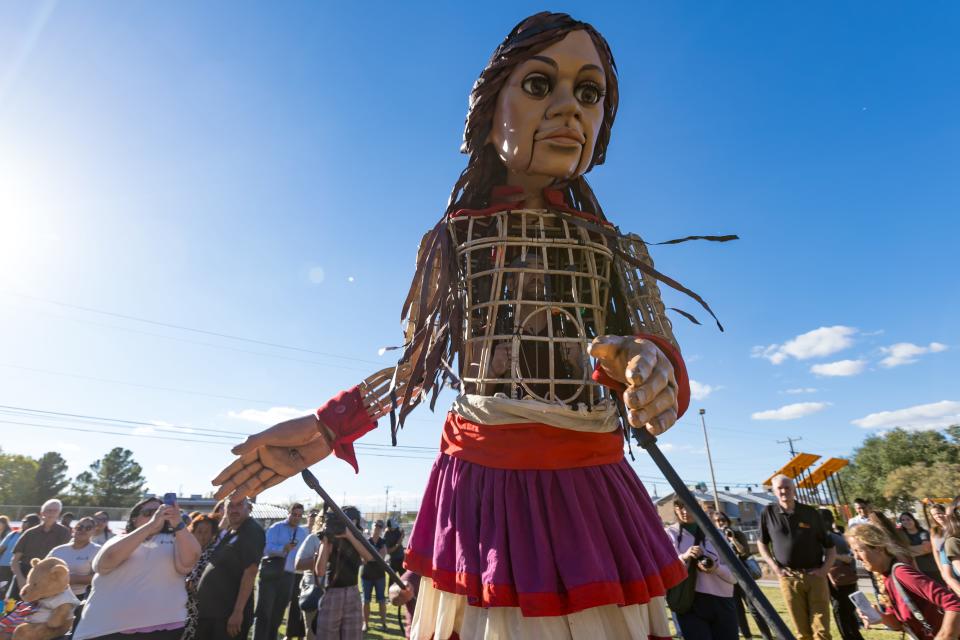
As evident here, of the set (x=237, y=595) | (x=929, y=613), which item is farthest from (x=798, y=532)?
(x=237, y=595)

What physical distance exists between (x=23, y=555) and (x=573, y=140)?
7.92m

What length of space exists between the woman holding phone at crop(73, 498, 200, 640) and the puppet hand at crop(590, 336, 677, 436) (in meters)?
3.90

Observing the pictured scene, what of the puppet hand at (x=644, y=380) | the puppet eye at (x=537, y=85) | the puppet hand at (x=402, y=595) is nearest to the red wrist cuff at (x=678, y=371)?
the puppet hand at (x=644, y=380)

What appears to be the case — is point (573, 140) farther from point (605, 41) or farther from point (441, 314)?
point (441, 314)

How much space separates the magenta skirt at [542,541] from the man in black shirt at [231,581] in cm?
380

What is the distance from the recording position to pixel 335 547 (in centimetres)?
561

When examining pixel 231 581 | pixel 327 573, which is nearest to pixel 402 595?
pixel 231 581

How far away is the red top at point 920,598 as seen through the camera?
3314mm

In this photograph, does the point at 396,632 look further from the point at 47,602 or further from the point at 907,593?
the point at 907,593

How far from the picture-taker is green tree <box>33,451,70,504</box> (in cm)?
Answer: 4703

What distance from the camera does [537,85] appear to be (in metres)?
1.85

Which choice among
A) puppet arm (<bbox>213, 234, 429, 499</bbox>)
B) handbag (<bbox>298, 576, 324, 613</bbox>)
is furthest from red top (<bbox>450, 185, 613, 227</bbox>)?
handbag (<bbox>298, 576, 324, 613</bbox>)

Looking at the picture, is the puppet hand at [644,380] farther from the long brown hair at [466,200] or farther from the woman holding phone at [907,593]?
the woman holding phone at [907,593]

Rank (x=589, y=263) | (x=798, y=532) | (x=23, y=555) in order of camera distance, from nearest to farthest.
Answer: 1. (x=589, y=263)
2. (x=798, y=532)
3. (x=23, y=555)
